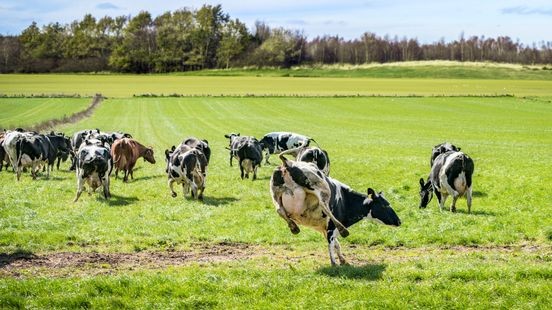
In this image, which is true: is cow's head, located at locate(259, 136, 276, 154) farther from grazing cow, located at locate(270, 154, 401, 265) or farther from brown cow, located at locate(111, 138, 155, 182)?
grazing cow, located at locate(270, 154, 401, 265)

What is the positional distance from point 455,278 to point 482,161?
76.0ft

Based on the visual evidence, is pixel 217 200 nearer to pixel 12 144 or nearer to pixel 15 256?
pixel 15 256

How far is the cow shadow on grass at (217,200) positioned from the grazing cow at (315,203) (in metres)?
8.36

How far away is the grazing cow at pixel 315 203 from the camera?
12508 millimetres

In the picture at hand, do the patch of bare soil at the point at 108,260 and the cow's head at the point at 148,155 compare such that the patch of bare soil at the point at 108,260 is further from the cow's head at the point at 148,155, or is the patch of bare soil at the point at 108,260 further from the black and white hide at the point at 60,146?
the black and white hide at the point at 60,146

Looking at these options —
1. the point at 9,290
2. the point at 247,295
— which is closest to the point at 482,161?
the point at 247,295

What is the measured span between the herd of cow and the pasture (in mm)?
708

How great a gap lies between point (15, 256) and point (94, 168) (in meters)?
7.87

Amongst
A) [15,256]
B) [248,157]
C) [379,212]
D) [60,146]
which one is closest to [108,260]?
[15,256]

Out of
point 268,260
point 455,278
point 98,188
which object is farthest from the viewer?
point 98,188

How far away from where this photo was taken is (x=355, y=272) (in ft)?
40.3

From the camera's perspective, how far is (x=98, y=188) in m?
23.8

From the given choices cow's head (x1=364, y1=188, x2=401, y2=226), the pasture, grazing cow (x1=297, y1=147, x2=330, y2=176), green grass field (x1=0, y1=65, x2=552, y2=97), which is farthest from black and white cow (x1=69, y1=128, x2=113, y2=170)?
green grass field (x1=0, y1=65, x2=552, y2=97)

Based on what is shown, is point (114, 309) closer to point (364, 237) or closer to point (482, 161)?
point (364, 237)
